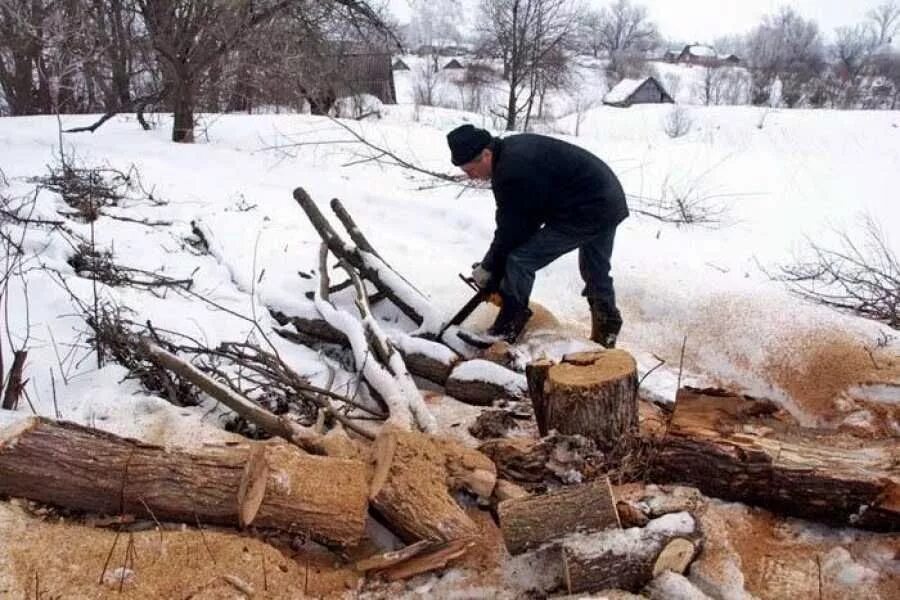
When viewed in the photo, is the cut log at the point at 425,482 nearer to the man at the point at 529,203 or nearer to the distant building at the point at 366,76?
the man at the point at 529,203

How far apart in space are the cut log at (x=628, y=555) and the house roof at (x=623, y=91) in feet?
109

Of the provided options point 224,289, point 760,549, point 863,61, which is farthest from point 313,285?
point 863,61

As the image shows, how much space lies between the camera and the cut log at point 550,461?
2541 mm

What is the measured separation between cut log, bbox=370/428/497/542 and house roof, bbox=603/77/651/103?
3298 cm

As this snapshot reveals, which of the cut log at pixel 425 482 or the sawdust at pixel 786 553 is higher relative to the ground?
the cut log at pixel 425 482

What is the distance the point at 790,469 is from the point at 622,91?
34.2m

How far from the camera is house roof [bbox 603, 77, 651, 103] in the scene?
33125 millimetres

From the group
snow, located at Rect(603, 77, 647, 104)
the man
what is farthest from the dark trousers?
snow, located at Rect(603, 77, 647, 104)

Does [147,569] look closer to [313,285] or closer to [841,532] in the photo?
[841,532]

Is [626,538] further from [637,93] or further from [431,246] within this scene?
[637,93]

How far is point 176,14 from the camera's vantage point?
870cm

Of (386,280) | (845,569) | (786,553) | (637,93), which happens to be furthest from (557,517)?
(637,93)

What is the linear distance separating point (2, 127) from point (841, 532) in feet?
33.2

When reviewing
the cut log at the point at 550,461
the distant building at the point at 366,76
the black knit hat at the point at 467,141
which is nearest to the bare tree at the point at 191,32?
the distant building at the point at 366,76
